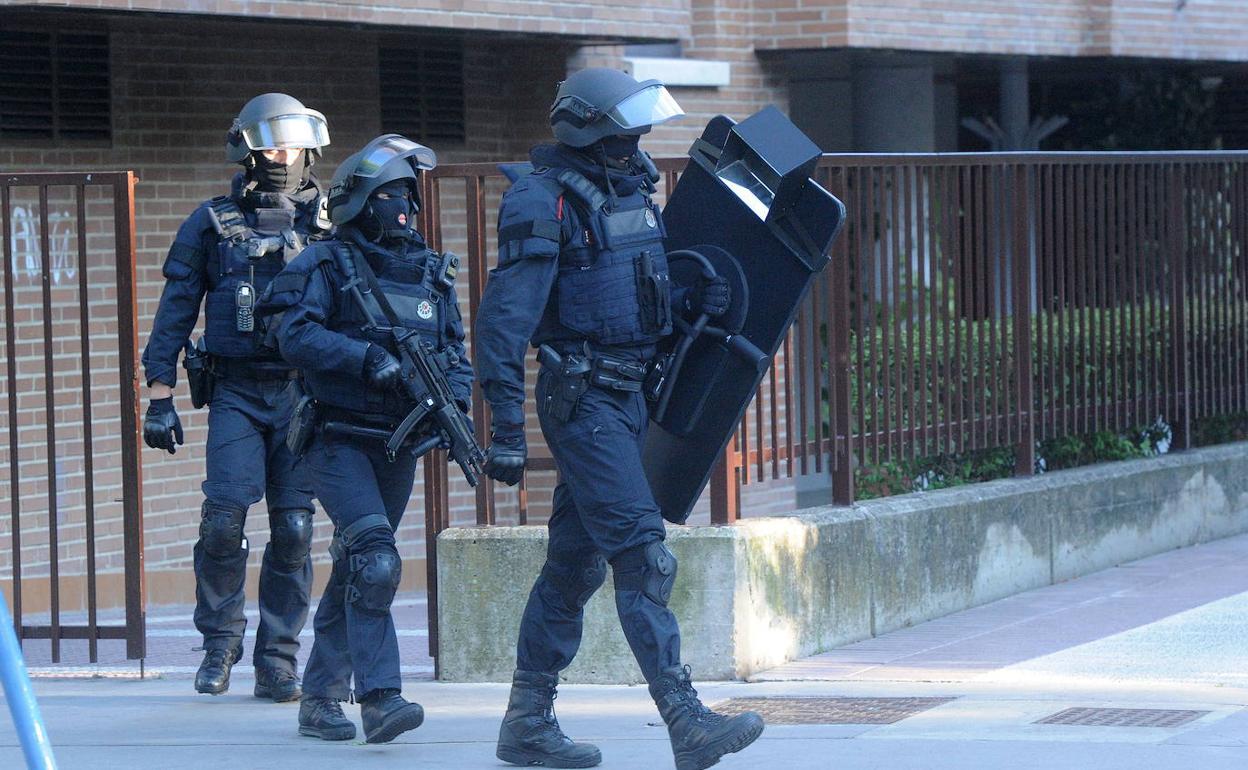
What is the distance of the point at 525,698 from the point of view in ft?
19.6

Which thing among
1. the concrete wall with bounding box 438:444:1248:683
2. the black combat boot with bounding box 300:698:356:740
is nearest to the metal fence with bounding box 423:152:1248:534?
the concrete wall with bounding box 438:444:1248:683

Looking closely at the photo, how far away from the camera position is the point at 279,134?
272 inches

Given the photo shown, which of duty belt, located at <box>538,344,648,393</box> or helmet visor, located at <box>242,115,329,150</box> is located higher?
helmet visor, located at <box>242,115,329,150</box>

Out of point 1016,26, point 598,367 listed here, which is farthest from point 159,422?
point 1016,26

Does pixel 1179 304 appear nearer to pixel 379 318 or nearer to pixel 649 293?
pixel 649 293

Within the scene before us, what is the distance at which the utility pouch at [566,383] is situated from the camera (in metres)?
5.75

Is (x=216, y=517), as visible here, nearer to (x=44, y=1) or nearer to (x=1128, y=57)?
(x=44, y=1)

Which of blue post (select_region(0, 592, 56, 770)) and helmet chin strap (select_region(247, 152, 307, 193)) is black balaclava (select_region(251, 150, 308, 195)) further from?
blue post (select_region(0, 592, 56, 770))

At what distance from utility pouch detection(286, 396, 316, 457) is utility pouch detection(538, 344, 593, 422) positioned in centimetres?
80

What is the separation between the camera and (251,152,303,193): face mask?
22.8ft

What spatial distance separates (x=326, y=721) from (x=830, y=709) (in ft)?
5.40

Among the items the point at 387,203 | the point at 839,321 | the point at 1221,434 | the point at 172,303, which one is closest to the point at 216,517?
the point at 172,303

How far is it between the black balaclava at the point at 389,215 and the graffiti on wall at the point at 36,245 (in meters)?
4.06

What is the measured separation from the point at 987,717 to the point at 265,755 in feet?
→ 7.35
